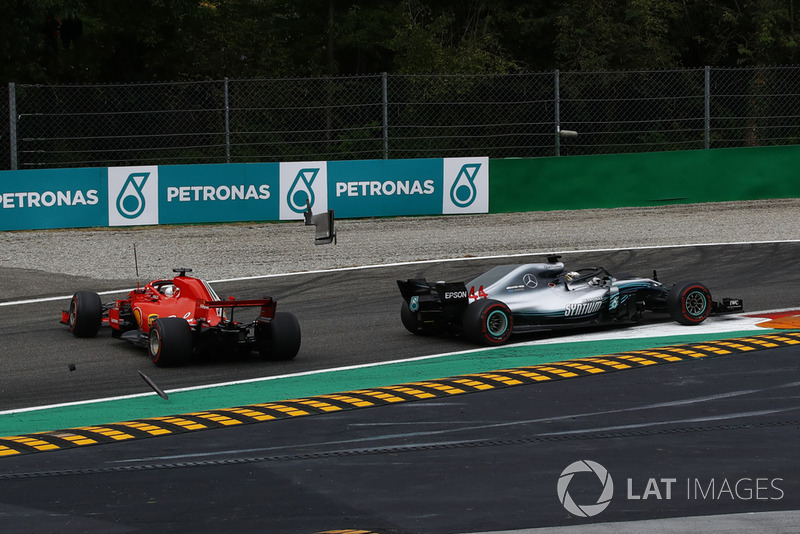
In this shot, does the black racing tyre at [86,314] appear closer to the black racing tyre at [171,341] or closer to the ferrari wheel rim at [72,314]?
the ferrari wheel rim at [72,314]

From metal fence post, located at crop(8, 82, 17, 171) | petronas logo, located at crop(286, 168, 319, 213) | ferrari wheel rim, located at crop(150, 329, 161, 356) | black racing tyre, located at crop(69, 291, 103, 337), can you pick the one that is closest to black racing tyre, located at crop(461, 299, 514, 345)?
ferrari wheel rim, located at crop(150, 329, 161, 356)

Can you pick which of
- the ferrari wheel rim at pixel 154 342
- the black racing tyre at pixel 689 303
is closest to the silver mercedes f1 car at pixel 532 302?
the black racing tyre at pixel 689 303

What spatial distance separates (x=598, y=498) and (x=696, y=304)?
6.62m

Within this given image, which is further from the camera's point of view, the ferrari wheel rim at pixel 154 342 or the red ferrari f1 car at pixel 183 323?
the ferrari wheel rim at pixel 154 342

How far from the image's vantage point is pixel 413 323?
13.4 m

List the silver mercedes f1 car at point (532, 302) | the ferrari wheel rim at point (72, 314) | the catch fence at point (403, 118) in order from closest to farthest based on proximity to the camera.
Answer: the silver mercedes f1 car at point (532, 302), the ferrari wheel rim at point (72, 314), the catch fence at point (403, 118)

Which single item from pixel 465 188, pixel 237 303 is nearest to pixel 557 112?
pixel 465 188

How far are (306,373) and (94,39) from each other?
24814 mm

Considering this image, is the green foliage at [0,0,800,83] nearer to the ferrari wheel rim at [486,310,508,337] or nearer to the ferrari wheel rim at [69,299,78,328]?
the ferrari wheel rim at [69,299,78,328]

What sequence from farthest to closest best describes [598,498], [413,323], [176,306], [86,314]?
1. [413,323]
2. [86,314]
3. [176,306]
4. [598,498]

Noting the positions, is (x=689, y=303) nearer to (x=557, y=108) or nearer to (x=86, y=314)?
(x=86, y=314)

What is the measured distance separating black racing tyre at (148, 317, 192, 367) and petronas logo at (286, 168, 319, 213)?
10540 mm

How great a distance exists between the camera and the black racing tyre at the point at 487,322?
12.8 meters

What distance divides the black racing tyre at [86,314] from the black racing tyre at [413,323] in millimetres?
3474
